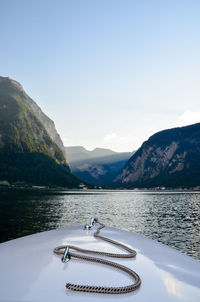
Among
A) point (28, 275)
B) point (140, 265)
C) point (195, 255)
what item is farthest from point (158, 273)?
point (195, 255)

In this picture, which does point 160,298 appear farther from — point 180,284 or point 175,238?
point 175,238

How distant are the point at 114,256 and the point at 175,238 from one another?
21.8 meters

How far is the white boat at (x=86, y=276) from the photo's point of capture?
238 centimetres

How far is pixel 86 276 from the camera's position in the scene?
9.30ft

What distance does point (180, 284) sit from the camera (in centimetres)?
290

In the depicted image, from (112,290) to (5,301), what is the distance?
952mm

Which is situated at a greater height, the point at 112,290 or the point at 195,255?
the point at 112,290

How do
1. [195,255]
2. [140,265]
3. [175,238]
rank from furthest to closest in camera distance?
[175,238] < [195,255] < [140,265]

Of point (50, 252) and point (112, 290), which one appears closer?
point (112, 290)

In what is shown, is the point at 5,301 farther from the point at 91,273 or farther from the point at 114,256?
the point at 114,256

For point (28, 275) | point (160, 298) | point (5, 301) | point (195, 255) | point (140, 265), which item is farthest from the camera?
point (195, 255)

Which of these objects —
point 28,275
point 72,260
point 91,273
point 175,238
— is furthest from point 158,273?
point 175,238

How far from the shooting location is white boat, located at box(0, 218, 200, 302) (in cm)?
238

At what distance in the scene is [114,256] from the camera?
140 inches
